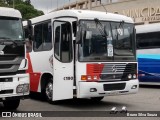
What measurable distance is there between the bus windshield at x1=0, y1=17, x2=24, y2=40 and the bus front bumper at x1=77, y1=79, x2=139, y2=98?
234 centimetres

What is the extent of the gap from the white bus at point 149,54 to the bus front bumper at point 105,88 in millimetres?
6603

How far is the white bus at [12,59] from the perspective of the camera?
10.4 metres

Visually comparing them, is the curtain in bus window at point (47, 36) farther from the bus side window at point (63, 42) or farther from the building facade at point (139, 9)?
the building facade at point (139, 9)

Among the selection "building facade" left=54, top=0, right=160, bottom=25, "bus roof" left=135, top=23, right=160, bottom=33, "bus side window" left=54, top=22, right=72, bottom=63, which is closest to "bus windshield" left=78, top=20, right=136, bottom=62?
"bus side window" left=54, top=22, right=72, bottom=63

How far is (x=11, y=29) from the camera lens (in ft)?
35.7

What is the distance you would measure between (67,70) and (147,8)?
51.3 m

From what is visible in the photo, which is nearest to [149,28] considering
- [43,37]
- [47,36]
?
[43,37]

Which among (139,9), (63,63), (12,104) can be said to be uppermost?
(139,9)

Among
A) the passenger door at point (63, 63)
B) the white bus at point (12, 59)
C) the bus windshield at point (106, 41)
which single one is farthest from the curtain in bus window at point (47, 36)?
the white bus at point (12, 59)

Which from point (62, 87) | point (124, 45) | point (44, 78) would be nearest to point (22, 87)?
point (62, 87)

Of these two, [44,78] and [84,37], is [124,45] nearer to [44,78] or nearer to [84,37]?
[84,37]

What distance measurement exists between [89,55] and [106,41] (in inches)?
31.4

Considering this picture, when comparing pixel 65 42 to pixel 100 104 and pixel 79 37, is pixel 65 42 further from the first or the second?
pixel 100 104

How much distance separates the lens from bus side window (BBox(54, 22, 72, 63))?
483 inches
